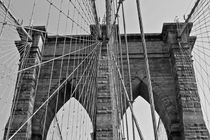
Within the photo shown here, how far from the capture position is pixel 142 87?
8875 mm

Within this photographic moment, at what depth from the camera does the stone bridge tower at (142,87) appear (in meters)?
7.38

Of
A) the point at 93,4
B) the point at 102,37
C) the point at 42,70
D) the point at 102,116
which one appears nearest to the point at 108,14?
the point at 93,4

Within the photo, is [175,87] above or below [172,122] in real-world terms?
above

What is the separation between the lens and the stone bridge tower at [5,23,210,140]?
24.2 ft

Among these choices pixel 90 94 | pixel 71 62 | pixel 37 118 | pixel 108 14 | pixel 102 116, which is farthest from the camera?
pixel 71 62

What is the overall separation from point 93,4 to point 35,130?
3.76m

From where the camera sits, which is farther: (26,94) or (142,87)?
(142,87)

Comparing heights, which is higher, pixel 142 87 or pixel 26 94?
pixel 142 87

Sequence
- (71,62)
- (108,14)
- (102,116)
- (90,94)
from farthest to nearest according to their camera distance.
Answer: (71,62) < (90,94) < (102,116) < (108,14)

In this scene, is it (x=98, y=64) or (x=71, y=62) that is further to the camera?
(x=71, y=62)

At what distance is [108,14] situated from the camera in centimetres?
692

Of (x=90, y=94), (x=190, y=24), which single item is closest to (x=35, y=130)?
(x=90, y=94)

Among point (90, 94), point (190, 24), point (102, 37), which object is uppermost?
point (190, 24)

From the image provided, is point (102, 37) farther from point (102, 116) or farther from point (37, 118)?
point (37, 118)
